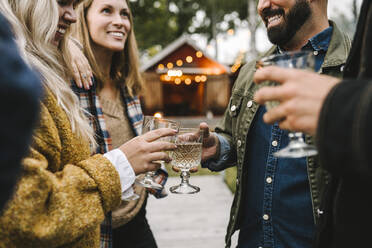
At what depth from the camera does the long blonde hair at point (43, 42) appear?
1.25m

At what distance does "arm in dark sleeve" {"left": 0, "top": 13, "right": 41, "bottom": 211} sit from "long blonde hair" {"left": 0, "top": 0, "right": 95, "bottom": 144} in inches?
25.3

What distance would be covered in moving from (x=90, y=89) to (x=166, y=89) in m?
15.8

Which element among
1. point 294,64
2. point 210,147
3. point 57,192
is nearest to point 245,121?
point 210,147

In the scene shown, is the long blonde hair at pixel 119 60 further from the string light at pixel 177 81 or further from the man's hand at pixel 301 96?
the string light at pixel 177 81

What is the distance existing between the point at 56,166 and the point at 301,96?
0.93 meters

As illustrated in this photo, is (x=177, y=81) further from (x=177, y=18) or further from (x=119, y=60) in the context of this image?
(x=119, y=60)

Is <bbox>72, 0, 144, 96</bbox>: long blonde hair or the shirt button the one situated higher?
<bbox>72, 0, 144, 96</bbox>: long blonde hair

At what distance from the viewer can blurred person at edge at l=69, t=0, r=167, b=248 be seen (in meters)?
2.13

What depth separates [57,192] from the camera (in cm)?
106

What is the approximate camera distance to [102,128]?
214cm

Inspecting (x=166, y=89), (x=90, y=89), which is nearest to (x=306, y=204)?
(x=90, y=89)

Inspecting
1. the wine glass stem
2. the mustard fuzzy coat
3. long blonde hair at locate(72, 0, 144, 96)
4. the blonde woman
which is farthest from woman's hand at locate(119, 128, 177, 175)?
long blonde hair at locate(72, 0, 144, 96)

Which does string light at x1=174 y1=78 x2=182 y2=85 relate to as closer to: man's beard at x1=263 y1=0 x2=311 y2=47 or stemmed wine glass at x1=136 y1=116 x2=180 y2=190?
man's beard at x1=263 y1=0 x2=311 y2=47

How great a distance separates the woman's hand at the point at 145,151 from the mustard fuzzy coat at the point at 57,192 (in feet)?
0.48
